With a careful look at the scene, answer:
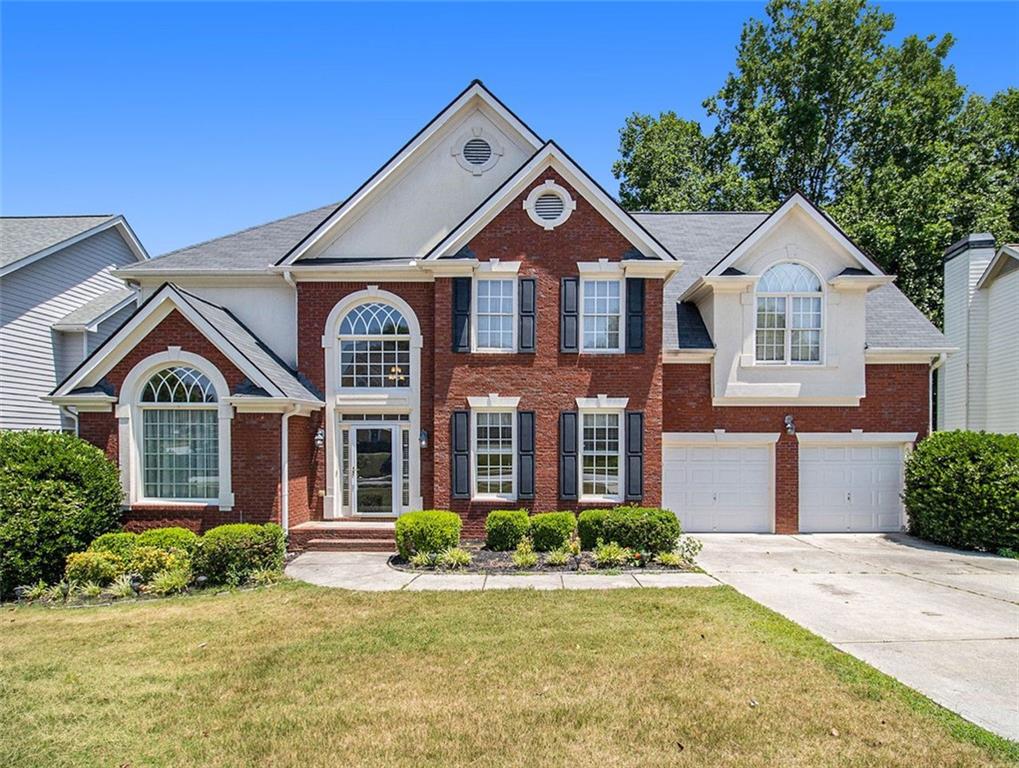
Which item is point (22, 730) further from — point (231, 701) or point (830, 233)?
point (830, 233)

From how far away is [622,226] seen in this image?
13422 millimetres

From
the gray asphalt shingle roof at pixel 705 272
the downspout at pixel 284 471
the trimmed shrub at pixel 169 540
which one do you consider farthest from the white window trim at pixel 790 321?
the trimmed shrub at pixel 169 540

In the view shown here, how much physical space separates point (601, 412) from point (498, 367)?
2547 mm

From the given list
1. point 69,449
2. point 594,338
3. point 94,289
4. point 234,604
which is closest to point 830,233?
point 594,338

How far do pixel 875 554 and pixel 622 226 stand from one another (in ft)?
28.9

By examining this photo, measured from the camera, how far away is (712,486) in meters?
14.9

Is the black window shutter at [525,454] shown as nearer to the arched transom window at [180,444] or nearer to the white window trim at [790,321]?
the white window trim at [790,321]

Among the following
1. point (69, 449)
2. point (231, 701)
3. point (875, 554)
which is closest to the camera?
point (231, 701)

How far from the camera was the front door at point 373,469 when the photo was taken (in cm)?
1434

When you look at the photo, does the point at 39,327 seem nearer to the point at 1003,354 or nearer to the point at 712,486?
the point at 712,486

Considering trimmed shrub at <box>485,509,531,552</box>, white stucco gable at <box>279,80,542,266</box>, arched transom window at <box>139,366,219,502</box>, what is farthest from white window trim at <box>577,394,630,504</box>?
arched transom window at <box>139,366,219,502</box>

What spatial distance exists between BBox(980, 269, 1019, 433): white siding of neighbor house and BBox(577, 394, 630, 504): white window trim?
12.3m

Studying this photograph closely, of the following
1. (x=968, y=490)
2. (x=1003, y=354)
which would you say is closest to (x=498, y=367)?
(x=968, y=490)

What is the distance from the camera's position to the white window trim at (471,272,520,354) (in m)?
13.6
